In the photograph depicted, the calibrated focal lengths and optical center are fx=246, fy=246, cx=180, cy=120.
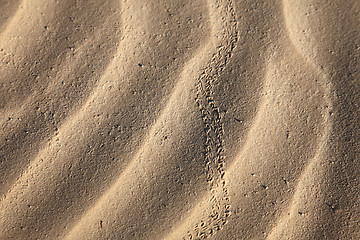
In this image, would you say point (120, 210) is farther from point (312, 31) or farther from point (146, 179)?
point (312, 31)

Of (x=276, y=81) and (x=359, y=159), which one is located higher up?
(x=276, y=81)

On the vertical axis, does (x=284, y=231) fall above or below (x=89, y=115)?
below

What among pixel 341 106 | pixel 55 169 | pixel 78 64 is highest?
pixel 78 64

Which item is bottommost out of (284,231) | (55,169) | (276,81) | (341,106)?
(284,231)

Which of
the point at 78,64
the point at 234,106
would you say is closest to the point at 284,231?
the point at 234,106

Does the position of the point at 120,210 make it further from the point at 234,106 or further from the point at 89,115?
the point at 234,106

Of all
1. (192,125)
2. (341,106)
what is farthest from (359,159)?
(192,125)
